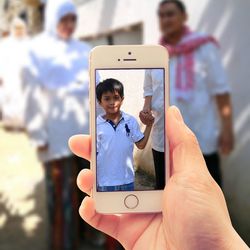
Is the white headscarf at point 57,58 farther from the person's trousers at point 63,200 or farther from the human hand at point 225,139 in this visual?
the human hand at point 225,139

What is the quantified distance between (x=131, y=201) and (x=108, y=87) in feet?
1.08

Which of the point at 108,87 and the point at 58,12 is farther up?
the point at 58,12

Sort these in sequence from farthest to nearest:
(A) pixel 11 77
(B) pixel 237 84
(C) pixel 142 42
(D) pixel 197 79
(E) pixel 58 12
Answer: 1. (A) pixel 11 77
2. (C) pixel 142 42
3. (B) pixel 237 84
4. (E) pixel 58 12
5. (D) pixel 197 79

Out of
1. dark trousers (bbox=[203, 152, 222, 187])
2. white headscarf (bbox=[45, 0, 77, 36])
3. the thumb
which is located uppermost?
white headscarf (bbox=[45, 0, 77, 36])

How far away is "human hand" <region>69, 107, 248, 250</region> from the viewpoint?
121 centimetres

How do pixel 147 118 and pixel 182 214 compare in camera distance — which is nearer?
pixel 182 214

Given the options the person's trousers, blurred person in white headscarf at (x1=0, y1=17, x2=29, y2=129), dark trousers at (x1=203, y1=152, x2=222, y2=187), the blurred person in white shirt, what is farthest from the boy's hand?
blurred person in white headscarf at (x1=0, y1=17, x2=29, y2=129)

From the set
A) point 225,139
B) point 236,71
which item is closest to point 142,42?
point 236,71

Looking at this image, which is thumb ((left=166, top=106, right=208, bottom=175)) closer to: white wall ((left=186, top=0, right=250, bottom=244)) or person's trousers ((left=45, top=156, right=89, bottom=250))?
person's trousers ((left=45, top=156, right=89, bottom=250))

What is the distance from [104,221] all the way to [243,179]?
2248mm

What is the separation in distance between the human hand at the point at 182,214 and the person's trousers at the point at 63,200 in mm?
1786

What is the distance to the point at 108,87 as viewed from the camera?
1.38 m

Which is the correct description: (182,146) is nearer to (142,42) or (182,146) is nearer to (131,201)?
(131,201)

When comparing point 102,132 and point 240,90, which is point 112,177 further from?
point 240,90
